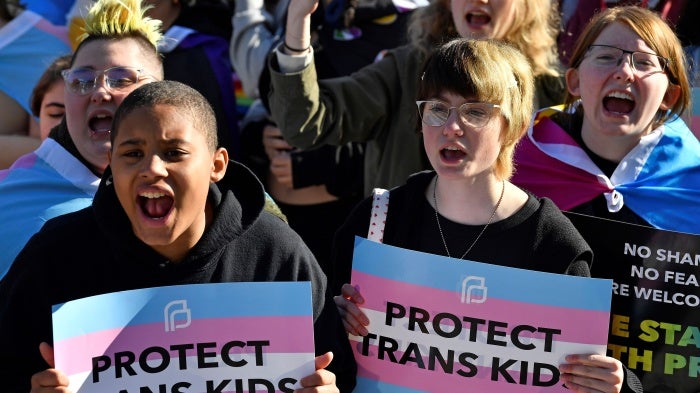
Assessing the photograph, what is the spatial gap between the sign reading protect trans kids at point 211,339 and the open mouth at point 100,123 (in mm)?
1035

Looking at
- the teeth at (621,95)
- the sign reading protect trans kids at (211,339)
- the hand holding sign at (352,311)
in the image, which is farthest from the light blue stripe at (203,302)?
the teeth at (621,95)

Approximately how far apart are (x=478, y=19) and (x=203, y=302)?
185 centimetres

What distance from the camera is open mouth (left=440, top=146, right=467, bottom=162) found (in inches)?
129

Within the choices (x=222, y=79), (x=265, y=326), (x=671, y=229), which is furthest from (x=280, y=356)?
(x=222, y=79)

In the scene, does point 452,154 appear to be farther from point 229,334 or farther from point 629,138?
point 629,138

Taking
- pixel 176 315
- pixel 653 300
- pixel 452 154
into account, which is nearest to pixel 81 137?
pixel 176 315

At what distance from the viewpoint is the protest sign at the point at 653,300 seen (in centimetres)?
353

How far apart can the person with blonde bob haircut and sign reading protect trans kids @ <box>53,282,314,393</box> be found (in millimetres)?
267

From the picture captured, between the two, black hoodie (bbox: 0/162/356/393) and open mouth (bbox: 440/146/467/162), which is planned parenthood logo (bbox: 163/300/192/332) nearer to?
black hoodie (bbox: 0/162/356/393)

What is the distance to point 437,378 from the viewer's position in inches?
128

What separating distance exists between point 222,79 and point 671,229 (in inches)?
88.7

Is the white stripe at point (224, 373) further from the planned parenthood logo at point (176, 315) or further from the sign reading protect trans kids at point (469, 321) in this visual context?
the sign reading protect trans kids at point (469, 321)

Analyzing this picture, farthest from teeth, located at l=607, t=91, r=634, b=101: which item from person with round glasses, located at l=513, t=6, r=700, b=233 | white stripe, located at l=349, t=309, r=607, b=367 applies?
white stripe, located at l=349, t=309, r=607, b=367

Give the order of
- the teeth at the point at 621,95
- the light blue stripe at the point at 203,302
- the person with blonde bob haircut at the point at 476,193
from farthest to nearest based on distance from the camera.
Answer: the teeth at the point at 621,95
the person with blonde bob haircut at the point at 476,193
the light blue stripe at the point at 203,302
